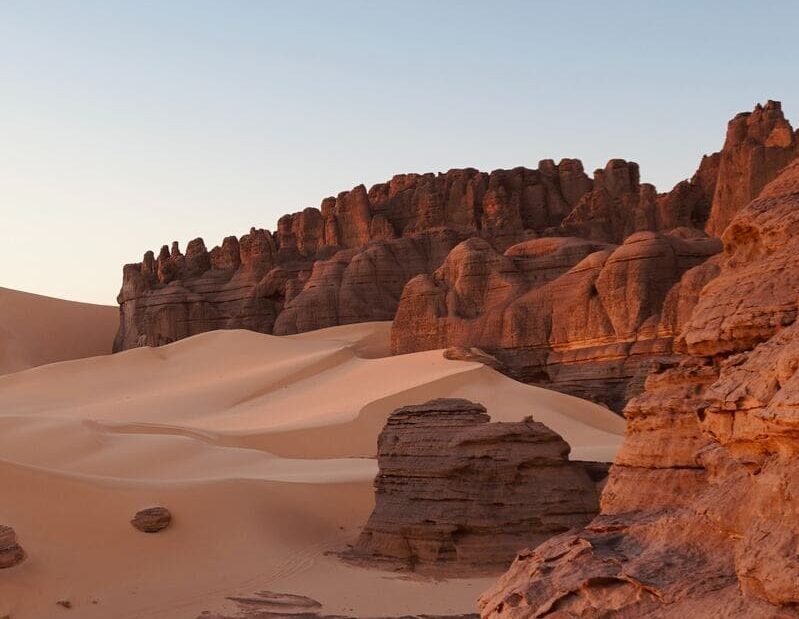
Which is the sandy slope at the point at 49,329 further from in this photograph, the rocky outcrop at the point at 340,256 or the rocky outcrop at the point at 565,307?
the rocky outcrop at the point at 565,307

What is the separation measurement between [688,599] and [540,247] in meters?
29.1

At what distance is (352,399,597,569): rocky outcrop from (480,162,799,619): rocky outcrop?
6.43 meters

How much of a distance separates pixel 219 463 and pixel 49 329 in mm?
42697

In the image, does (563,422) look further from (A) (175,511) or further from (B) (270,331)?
(B) (270,331)

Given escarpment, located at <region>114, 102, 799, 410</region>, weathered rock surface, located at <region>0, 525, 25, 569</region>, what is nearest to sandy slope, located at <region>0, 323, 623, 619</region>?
weathered rock surface, located at <region>0, 525, 25, 569</region>

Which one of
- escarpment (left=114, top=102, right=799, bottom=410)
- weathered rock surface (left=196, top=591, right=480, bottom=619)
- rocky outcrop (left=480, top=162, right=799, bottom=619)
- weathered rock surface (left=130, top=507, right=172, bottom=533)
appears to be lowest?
weathered rock surface (left=196, top=591, right=480, bottom=619)

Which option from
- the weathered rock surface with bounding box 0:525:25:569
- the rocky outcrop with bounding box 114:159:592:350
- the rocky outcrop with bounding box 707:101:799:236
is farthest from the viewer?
the rocky outcrop with bounding box 114:159:592:350

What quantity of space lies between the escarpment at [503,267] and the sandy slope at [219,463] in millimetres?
1771

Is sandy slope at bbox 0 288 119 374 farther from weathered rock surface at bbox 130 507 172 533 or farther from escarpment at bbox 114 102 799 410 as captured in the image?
weathered rock surface at bbox 130 507 172 533

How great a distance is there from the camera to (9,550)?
1328cm

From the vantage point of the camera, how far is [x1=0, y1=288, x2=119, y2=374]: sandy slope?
58.0 m

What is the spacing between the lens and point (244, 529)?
1606 cm

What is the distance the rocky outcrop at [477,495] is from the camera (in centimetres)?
1397

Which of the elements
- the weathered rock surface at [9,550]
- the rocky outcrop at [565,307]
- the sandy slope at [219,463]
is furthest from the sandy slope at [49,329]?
the weathered rock surface at [9,550]
